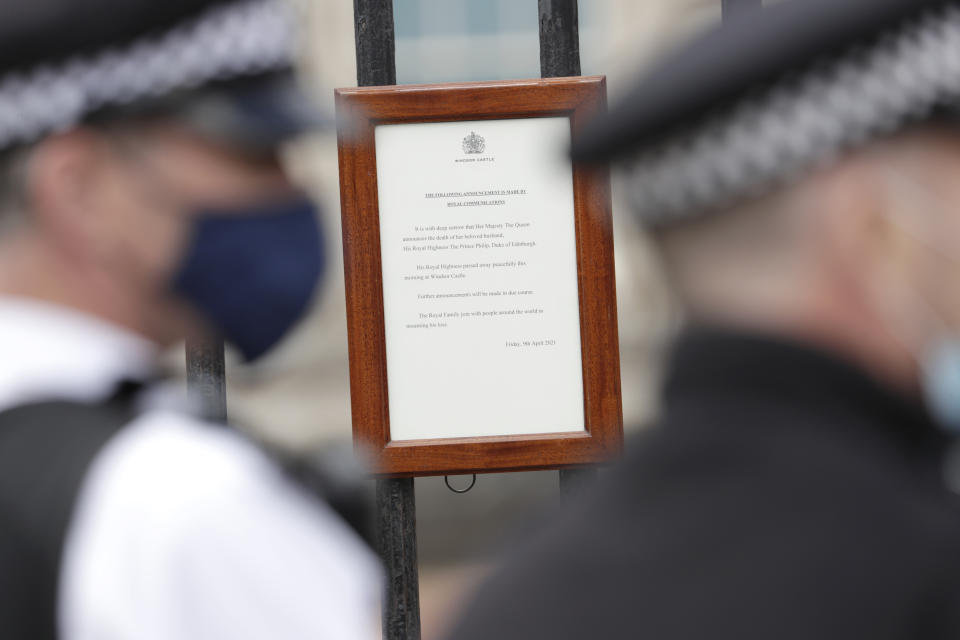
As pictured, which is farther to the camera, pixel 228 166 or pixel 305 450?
pixel 305 450

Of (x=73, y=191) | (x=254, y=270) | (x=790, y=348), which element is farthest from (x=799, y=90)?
(x=73, y=191)

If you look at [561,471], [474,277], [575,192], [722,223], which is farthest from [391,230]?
[722,223]

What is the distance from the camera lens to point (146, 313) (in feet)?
4.34

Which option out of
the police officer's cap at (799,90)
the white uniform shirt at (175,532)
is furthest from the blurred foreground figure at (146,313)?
the police officer's cap at (799,90)

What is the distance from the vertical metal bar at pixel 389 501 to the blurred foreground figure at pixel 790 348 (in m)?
1.91

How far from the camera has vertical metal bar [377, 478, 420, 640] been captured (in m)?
3.07

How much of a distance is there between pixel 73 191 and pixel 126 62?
0.15 meters

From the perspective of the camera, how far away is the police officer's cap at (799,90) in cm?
109

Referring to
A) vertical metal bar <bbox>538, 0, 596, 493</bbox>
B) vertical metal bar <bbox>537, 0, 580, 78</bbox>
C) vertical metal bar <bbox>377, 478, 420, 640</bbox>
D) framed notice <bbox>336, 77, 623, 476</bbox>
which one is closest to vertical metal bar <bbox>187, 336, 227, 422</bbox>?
framed notice <bbox>336, 77, 623, 476</bbox>

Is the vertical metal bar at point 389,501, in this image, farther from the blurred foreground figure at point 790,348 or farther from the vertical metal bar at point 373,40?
the blurred foreground figure at point 790,348

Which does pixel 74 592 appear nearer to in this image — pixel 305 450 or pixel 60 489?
pixel 60 489

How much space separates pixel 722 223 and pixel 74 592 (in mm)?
675

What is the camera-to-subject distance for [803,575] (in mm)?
1026

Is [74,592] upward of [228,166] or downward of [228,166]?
downward
